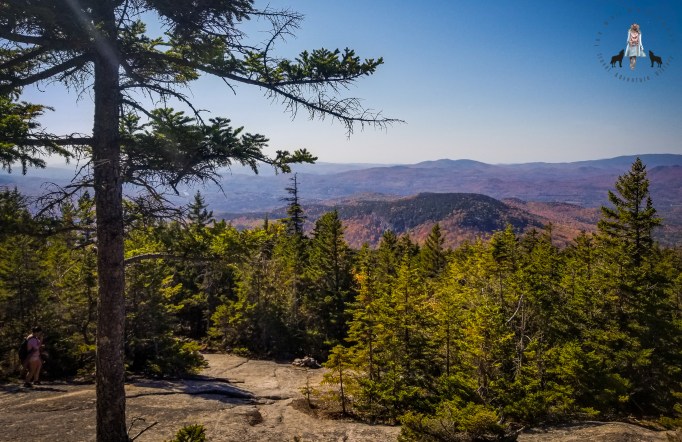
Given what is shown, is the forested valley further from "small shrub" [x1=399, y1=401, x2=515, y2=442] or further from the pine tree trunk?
the pine tree trunk

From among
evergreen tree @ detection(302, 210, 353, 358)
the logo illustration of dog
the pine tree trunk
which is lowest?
evergreen tree @ detection(302, 210, 353, 358)

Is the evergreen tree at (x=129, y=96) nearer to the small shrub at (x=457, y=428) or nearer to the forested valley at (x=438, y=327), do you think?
the forested valley at (x=438, y=327)

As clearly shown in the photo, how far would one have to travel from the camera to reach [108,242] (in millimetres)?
6543

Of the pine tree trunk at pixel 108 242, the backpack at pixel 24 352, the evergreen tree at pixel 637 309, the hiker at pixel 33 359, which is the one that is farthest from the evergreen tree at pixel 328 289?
the pine tree trunk at pixel 108 242

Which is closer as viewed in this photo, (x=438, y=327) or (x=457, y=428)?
(x=457, y=428)

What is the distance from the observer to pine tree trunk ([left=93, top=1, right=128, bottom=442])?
645 cm

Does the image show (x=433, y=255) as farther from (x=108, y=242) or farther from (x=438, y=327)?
(x=108, y=242)

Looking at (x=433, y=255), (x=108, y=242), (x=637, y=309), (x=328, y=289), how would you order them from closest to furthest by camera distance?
(x=108, y=242)
(x=637, y=309)
(x=328, y=289)
(x=433, y=255)

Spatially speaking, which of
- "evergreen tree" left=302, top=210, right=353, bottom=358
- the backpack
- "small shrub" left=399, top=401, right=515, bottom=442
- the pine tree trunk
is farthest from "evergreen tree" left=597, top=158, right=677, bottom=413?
the backpack

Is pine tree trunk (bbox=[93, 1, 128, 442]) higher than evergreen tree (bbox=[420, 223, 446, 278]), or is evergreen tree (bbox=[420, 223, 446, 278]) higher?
pine tree trunk (bbox=[93, 1, 128, 442])

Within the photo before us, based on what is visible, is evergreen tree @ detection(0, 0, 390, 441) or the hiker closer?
evergreen tree @ detection(0, 0, 390, 441)

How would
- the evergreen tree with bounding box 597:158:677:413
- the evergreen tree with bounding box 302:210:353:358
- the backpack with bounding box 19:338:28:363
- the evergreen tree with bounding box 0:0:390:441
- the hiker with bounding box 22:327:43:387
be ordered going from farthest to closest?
1. the evergreen tree with bounding box 302:210:353:358
2. the evergreen tree with bounding box 597:158:677:413
3. the backpack with bounding box 19:338:28:363
4. the hiker with bounding box 22:327:43:387
5. the evergreen tree with bounding box 0:0:390:441

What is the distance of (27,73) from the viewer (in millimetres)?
7293

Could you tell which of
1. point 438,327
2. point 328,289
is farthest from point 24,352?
point 328,289
